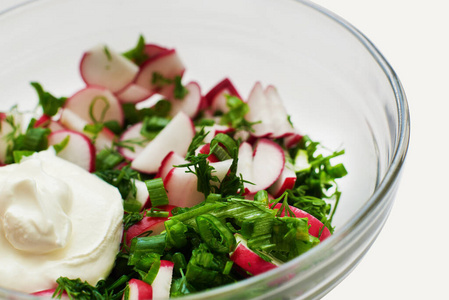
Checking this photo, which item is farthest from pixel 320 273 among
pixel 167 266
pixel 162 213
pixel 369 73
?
pixel 369 73

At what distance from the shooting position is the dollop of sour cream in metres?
1.43

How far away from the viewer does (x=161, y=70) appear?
90.0 inches

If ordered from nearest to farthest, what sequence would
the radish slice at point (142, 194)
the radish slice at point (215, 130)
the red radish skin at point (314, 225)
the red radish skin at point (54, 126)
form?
the red radish skin at point (314, 225), the radish slice at point (142, 194), the radish slice at point (215, 130), the red radish skin at point (54, 126)

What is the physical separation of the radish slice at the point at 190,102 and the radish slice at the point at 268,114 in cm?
23

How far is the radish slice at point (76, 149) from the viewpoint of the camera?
1978mm

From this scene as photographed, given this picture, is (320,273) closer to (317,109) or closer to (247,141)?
(247,141)

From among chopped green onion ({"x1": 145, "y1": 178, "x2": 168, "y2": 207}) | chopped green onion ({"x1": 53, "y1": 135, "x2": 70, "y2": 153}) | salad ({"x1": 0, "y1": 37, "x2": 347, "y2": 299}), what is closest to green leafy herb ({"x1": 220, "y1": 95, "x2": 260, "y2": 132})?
salad ({"x1": 0, "y1": 37, "x2": 347, "y2": 299})

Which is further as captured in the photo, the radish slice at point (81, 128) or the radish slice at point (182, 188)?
the radish slice at point (81, 128)

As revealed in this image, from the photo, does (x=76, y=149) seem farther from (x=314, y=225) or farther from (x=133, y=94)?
(x=314, y=225)

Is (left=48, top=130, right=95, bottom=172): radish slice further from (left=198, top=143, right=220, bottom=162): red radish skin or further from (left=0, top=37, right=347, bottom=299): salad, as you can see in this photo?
(left=198, top=143, right=220, bottom=162): red radish skin

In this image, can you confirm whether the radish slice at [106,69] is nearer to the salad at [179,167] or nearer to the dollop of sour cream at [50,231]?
the salad at [179,167]

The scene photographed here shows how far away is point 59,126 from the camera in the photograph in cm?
214

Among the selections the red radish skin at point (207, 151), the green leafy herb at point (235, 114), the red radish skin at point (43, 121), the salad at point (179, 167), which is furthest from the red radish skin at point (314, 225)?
the red radish skin at point (43, 121)

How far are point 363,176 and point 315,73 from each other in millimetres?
538
